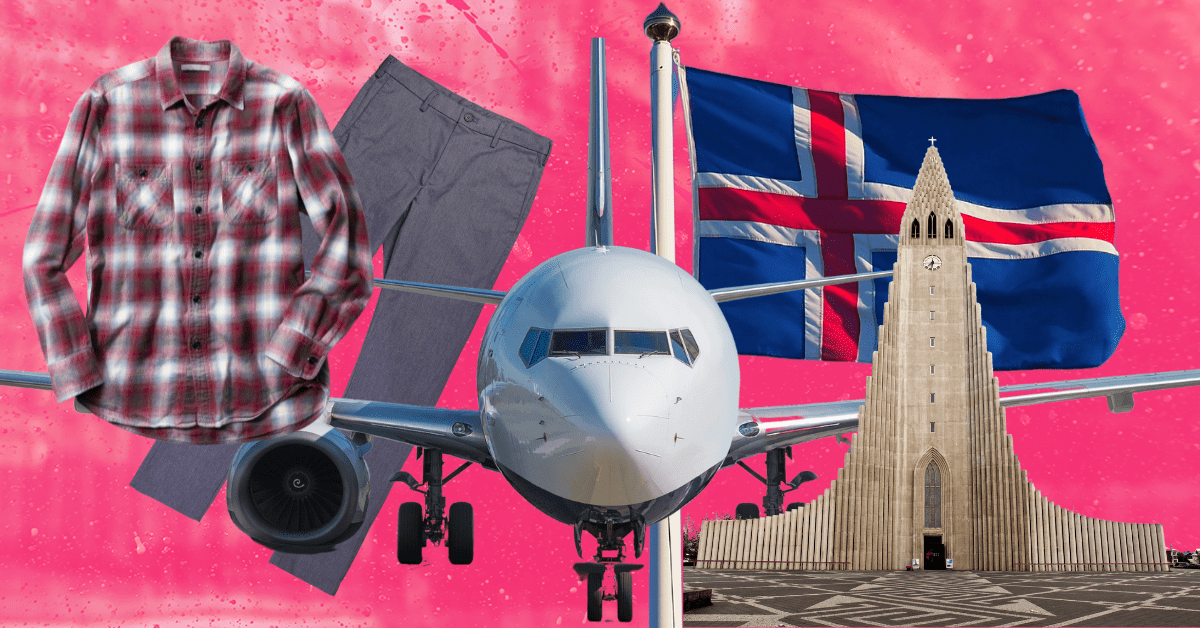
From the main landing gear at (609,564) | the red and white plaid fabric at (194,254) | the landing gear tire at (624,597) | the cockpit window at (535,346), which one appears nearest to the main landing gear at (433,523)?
the main landing gear at (609,564)

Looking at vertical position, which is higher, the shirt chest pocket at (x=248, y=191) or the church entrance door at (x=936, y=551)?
the shirt chest pocket at (x=248, y=191)

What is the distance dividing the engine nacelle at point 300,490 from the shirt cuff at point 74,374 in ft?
12.4

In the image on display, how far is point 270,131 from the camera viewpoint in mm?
4773

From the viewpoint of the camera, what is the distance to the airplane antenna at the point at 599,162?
872 cm

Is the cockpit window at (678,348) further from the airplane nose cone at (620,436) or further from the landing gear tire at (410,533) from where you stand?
the landing gear tire at (410,533)

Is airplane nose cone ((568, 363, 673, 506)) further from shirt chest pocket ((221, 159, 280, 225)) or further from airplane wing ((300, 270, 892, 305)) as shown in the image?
airplane wing ((300, 270, 892, 305))

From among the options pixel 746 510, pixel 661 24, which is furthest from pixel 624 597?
pixel 746 510

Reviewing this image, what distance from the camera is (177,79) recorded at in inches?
186

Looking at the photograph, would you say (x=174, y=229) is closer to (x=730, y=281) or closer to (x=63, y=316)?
(x=63, y=316)

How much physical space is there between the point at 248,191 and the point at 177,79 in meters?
0.85

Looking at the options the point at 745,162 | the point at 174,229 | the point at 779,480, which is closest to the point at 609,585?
the point at 174,229

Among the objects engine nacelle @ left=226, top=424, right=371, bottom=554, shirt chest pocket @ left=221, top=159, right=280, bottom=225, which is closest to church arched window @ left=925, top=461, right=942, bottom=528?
engine nacelle @ left=226, top=424, right=371, bottom=554

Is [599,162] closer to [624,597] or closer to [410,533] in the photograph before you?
[624,597]

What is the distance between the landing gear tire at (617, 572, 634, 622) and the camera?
7.05m
